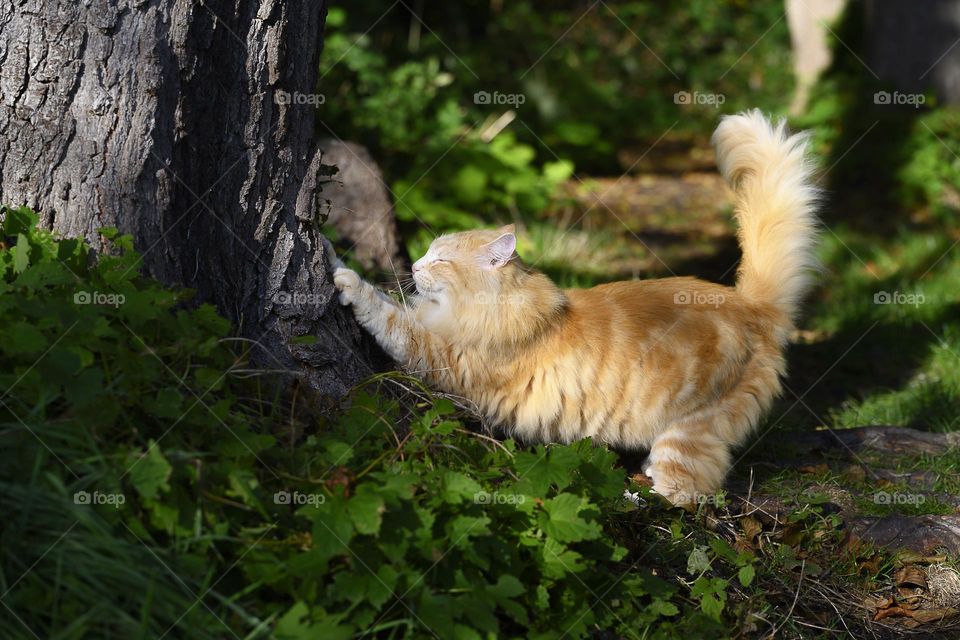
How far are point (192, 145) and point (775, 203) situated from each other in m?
2.46

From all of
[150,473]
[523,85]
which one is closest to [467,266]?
[150,473]

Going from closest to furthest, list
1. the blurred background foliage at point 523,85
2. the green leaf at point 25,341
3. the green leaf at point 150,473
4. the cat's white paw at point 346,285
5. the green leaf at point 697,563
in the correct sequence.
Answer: the green leaf at point 150,473
the green leaf at point 25,341
the green leaf at point 697,563
the cat's white paw at point 346,285
the blurred background foliage at point 523,85

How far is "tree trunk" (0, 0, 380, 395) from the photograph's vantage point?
284 centimetres

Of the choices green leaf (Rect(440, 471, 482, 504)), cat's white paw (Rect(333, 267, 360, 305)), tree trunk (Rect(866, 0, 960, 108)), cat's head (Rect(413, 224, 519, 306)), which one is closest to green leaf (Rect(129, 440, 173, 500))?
green leaf (Rect(440, 471, 482, 504))

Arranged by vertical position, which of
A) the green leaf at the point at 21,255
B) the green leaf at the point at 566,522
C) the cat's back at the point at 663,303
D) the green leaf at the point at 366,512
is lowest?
the green leaf at the point at 566,522

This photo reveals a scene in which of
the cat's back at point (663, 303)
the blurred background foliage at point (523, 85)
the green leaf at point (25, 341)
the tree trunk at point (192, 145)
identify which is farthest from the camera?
the blurred background foliage at point (523, 85)

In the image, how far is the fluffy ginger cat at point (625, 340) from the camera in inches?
141

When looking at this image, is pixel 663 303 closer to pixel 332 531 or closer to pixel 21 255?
pixel 332 531

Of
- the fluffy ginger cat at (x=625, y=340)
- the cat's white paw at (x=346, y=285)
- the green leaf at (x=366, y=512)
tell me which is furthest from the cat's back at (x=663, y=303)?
the green leaf at (x=366, y=512)

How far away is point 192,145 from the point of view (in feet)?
9.82

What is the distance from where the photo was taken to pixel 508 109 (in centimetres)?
984

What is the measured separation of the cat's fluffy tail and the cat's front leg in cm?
157

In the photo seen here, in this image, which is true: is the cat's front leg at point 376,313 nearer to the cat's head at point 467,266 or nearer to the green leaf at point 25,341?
the cat's head at point 467,266

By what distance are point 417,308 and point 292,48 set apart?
1124 mm
